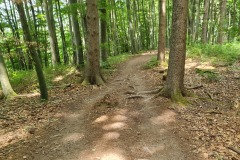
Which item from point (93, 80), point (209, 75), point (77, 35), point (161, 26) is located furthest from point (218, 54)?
point (77, 35)

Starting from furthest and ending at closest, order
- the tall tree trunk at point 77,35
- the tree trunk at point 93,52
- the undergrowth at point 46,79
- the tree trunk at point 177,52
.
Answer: the tall tree trunk at point 77,35, the undergrowth at point 46,79, the tree trunk at point 93,52, the tree trunk at point 177,52

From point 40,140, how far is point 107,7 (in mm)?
9750

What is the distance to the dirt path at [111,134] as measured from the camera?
4875mm

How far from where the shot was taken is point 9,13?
21734 millimetres

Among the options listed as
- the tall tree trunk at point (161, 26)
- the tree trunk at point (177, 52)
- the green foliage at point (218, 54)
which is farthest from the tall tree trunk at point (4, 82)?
the green foliage at point (218, 54)

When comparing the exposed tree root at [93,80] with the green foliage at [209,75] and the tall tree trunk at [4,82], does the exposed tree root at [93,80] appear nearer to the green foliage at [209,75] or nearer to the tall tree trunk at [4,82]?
the tall tree trunk at [4,82]

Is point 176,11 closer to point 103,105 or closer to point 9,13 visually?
Result: point 103,105

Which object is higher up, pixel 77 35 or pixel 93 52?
pixel 77 35

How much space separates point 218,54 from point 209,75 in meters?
5.30

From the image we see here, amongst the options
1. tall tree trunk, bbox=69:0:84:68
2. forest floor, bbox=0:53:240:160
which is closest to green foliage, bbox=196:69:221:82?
forest floor, bbox=0:53:240:160

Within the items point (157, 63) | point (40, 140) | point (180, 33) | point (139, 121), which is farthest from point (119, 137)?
point (157, 63)

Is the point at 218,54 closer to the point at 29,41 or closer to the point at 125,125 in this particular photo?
the point at 125,125

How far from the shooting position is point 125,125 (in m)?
6.08

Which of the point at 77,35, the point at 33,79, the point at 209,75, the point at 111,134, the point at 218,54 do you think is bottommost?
the point at 111,134
